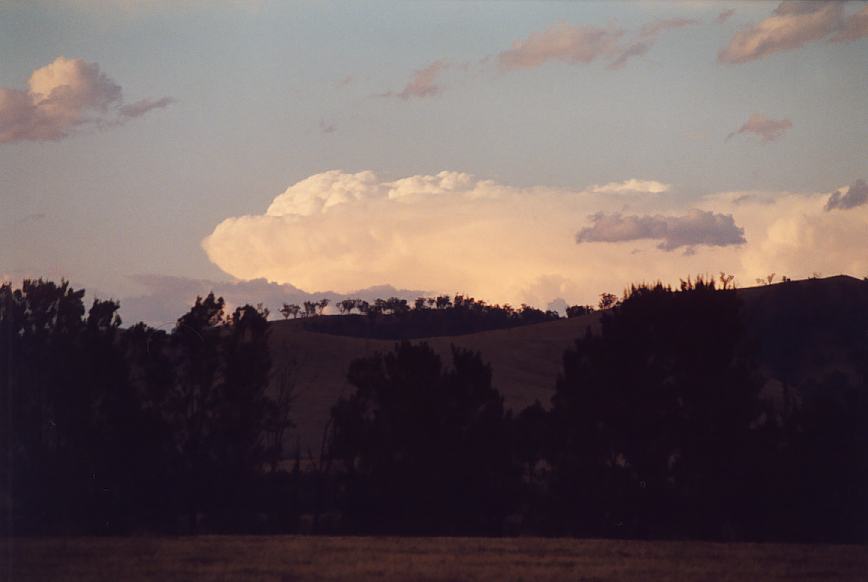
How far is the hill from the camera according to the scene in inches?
4500

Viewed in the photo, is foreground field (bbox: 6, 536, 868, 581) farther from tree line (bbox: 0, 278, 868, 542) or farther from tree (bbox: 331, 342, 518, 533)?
tree (bbox: 331, 342, 518, 533)

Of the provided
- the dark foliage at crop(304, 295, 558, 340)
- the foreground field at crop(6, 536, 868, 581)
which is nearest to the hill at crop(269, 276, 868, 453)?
the dark foliage at crop(304, 295, 558, 340)

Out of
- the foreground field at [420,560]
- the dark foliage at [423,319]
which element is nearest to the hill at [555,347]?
the dark foliage at [423,319]

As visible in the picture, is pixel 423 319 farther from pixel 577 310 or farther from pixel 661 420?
pixel 661 420

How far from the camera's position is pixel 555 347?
142625 mm

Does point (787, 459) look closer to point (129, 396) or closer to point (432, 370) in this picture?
point (432, 370)

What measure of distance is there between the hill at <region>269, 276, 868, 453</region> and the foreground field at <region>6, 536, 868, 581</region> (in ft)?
226

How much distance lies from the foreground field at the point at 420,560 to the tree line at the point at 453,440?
30.4ft

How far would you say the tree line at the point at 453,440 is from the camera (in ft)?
141

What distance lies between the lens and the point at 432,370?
5003 cm

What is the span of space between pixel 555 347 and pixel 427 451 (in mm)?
96449

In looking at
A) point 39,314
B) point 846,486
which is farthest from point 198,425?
point 846,486

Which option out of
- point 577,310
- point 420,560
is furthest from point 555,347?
point 420,560

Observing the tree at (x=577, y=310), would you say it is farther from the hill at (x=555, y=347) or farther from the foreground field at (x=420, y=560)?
the foreground field at (x=420, y=560)
